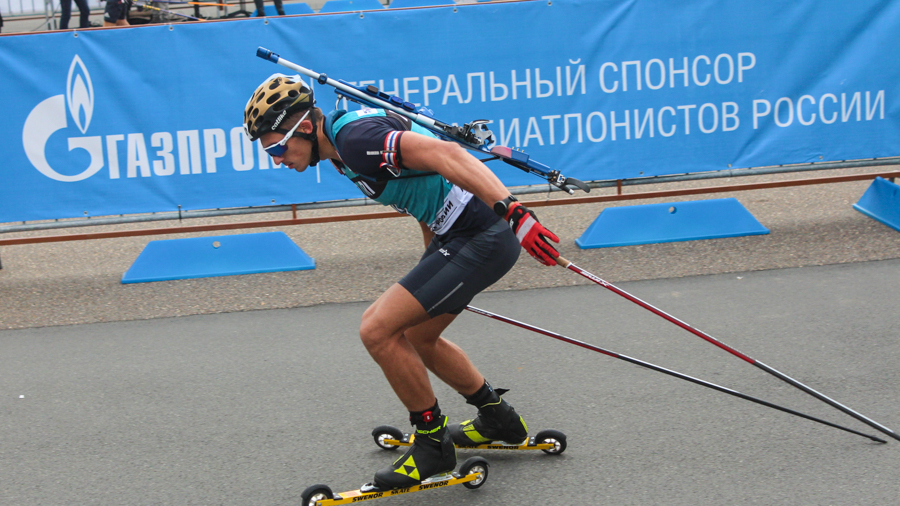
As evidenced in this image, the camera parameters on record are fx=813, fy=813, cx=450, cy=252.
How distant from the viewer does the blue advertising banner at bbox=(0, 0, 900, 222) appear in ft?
21.2

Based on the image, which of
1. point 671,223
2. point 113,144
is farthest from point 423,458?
point 113,144

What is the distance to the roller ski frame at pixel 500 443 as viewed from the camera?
3.73 metres

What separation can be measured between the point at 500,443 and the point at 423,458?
1.78 feet

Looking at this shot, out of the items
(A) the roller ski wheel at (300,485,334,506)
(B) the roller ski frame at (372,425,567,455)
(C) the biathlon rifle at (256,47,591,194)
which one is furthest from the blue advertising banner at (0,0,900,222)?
(A) the roller ski wheel at (300,485,334,506)

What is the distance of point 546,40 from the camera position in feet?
22.0

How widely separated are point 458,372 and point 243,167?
12.1ft

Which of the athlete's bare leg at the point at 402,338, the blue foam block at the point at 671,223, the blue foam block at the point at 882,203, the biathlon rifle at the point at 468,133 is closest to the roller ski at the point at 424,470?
the athlete's bare leg at the point at 402,338

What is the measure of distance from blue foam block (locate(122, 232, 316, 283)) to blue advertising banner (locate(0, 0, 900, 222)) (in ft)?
1.10

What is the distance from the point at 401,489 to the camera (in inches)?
134

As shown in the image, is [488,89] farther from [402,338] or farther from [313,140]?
[402,338]

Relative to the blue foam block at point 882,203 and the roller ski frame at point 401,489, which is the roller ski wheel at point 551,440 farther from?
the blue foam block at point 882,203

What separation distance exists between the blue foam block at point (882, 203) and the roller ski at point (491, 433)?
4.76 meters

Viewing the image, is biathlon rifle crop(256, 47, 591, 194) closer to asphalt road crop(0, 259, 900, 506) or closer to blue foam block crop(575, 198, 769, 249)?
asphalt road crop(0, 259, 900, 506)

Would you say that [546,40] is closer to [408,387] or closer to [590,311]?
[590,311]
